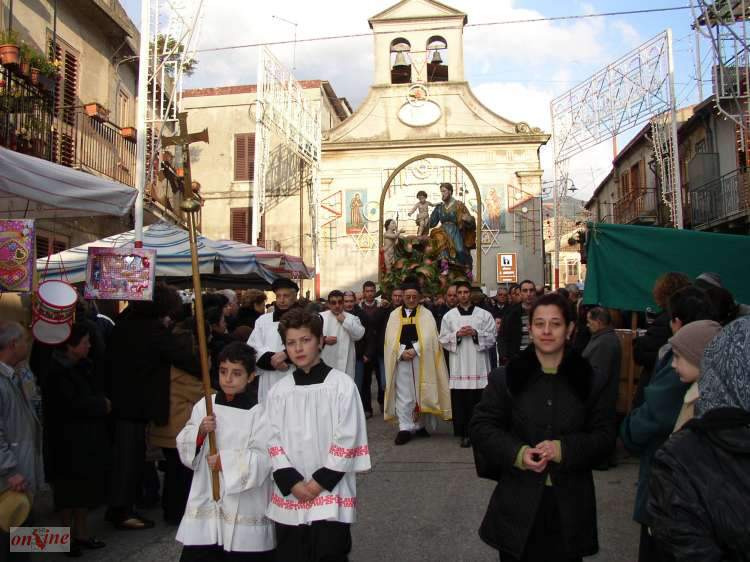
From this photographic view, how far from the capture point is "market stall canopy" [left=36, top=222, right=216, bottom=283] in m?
8.64

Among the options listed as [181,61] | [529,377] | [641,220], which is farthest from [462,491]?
[641,220]

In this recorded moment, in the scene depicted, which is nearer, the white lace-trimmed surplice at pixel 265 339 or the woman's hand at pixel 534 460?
the woman's hand at pixel 534 460

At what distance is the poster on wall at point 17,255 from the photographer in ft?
15.6

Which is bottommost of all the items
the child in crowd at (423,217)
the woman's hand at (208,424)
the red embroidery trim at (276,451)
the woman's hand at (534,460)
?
the red embroidery trim at (276,451)

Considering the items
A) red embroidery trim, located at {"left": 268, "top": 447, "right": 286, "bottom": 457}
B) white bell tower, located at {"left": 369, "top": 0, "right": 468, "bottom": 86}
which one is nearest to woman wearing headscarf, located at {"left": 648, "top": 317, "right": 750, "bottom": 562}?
red embroidery trim, located at {"left": 268, "top": 447, "right": 286, "bottom": 457}

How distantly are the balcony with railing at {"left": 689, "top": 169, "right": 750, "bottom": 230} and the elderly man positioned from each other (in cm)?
1689

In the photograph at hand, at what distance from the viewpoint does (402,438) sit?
8.53 m

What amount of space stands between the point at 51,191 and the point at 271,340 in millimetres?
2213

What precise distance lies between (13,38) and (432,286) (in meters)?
8.74

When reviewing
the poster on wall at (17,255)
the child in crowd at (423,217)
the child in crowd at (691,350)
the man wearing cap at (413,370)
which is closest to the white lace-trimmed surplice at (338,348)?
the man wearing cap at (413,370)

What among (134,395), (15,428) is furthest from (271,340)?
(15,428)

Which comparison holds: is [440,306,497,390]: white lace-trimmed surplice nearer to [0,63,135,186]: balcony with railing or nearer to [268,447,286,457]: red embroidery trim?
[268,447,286,457]: red embroidery trim

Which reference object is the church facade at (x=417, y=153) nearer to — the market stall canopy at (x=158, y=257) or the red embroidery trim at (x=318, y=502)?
the market stall canopy at (x=158, y=257)

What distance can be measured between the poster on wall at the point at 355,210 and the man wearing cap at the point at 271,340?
20.3m
